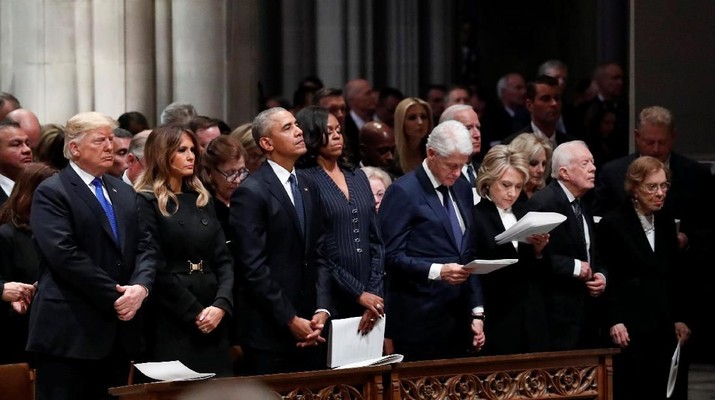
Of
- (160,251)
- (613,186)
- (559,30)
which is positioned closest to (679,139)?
(613,186)

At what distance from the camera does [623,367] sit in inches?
340

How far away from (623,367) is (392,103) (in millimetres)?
4815

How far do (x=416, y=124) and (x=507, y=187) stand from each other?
154 cm

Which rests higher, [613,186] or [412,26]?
[412,26]

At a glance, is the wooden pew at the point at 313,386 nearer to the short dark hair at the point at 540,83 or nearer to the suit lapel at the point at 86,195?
the suit lapel at the point at 86,195

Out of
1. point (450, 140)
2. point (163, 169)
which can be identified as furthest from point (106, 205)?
point (450, 140)

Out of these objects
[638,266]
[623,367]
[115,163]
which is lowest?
[623,367]

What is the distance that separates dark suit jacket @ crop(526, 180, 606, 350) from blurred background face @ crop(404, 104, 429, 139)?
1.29 m

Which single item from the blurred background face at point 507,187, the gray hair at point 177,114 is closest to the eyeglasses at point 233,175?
the blurred background face at point 507,187

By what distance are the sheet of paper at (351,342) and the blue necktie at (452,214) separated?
0.68 metres

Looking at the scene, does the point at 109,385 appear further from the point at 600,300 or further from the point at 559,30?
the point at 559,30

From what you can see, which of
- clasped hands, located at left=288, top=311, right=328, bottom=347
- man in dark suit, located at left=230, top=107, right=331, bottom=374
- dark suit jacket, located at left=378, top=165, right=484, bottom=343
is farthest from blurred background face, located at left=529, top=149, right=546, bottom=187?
clasped hands, located at left=288, top=311, right=328, bottom=347

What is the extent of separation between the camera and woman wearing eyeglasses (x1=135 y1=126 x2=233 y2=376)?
23.6 ft

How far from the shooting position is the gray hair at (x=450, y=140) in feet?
26.1
